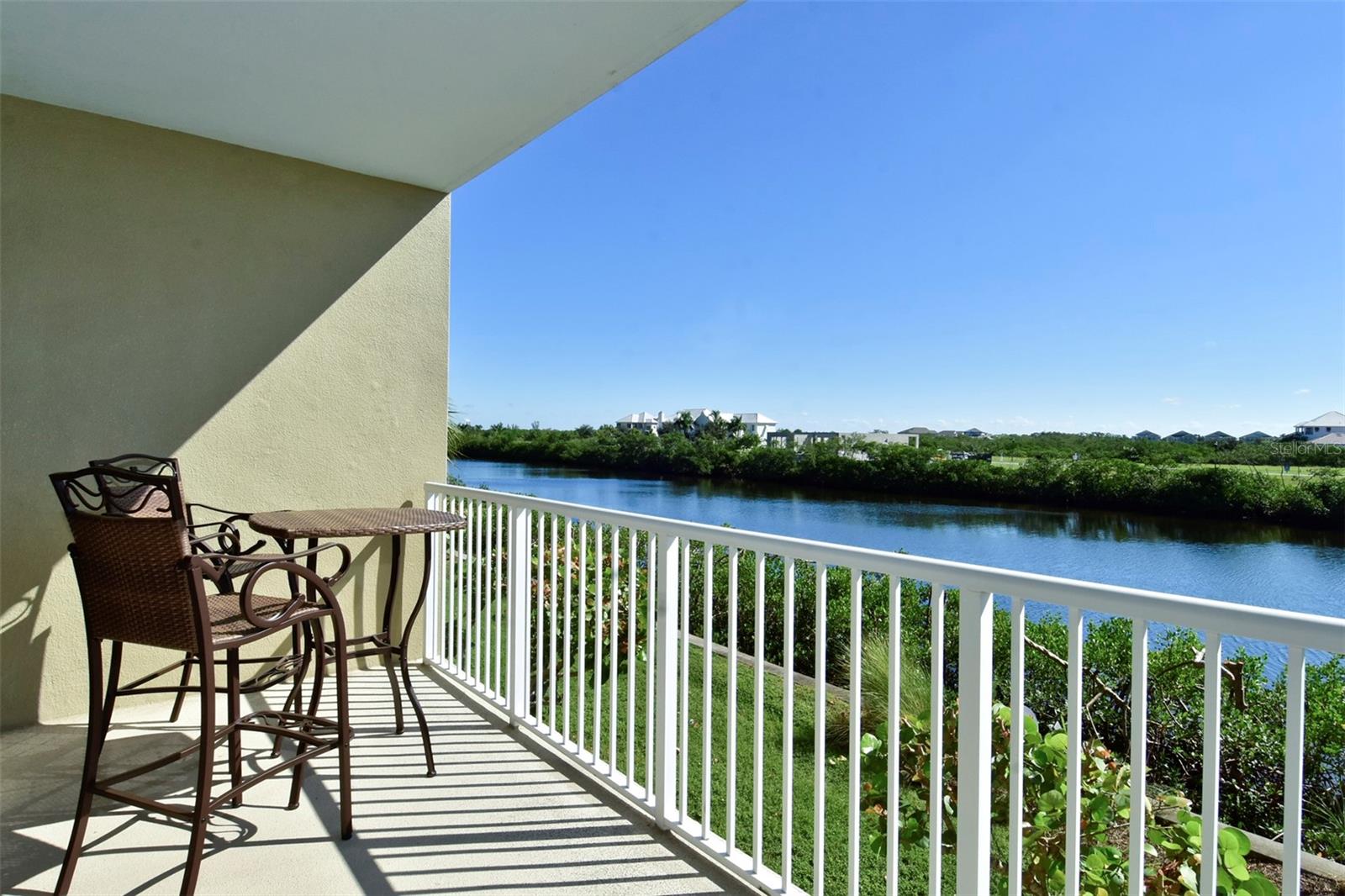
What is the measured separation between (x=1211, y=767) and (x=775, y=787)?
2901mm

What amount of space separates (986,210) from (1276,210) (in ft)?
31.7

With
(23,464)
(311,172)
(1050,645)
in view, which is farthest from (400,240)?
(1050,645)

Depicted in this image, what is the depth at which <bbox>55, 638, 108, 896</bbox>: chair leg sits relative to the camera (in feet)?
6.97

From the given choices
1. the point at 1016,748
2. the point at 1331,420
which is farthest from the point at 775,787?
the point at 1331,420

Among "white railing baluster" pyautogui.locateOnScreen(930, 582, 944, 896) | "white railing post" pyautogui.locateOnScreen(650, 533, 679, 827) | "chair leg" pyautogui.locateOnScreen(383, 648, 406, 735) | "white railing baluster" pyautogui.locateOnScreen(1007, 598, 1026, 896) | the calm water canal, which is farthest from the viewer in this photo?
the calm water canal

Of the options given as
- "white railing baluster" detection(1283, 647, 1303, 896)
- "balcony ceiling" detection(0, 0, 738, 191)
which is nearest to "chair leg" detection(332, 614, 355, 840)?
"balcony ceiling" detection(0, 0, 738, 191)

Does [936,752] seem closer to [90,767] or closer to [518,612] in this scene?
[518,612]

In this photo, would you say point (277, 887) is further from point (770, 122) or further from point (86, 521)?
point (770, 122)

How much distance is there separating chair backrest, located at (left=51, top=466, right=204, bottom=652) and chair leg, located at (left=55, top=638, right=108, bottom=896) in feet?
0.29

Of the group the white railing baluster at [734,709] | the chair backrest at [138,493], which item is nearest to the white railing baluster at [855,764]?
the white railing baluster at [734,709]

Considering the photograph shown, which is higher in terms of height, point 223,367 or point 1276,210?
point 1276,210

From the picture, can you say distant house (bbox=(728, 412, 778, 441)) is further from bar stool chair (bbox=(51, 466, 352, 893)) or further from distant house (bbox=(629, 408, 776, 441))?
bar stool chair (bbox=(51, 466, 352, 893))

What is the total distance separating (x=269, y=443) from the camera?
4047 millimetres

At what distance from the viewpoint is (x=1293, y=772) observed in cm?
113
